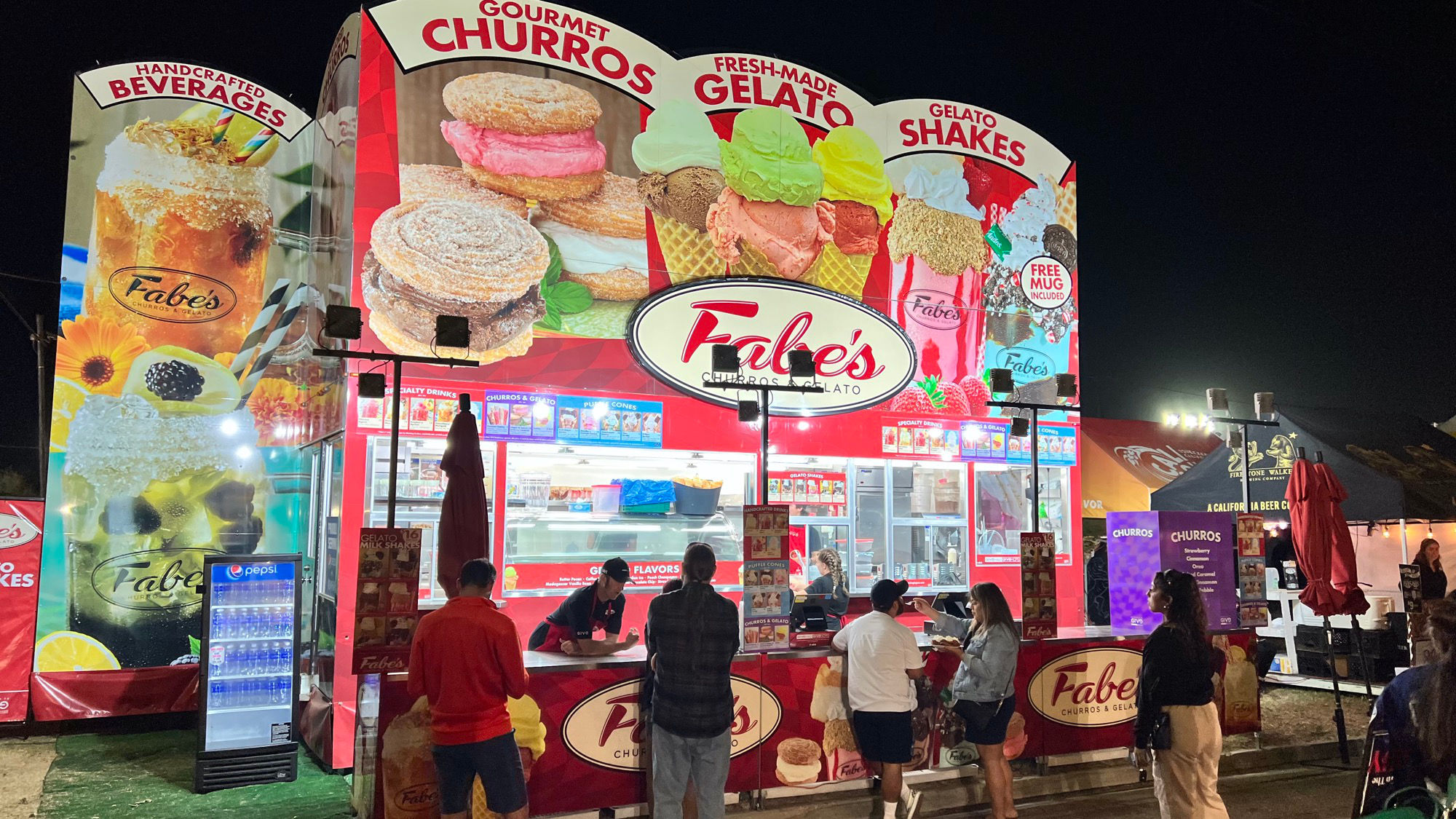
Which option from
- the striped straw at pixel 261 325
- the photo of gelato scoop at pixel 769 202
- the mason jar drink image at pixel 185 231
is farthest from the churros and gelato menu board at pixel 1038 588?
the mason jar drink image at pixel 185 231

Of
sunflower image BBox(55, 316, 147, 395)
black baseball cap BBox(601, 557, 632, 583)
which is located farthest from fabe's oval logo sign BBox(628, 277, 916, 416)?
sunflower image BBox(55, 316, 147, 395)

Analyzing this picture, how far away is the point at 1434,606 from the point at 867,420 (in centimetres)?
716

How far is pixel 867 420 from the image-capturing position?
34.3 feet

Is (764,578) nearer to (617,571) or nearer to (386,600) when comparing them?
(617,571)

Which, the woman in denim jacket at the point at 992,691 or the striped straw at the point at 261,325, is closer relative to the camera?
the woman in denim jacket at the point at 992,691

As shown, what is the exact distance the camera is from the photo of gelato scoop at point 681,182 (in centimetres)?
944

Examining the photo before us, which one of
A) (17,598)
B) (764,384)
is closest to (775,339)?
(764,384)

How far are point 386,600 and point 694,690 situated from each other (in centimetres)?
194

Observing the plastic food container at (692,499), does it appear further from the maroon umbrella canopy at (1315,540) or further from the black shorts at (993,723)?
the maroon umbrella canopy at (1315,540)

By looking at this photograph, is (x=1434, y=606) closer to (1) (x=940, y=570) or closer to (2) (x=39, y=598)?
(1) (x=940, y=570)

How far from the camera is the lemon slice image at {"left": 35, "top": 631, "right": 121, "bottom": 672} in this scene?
8.79 meters

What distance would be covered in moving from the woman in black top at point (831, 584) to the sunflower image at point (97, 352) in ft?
22.6

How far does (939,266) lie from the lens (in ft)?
35.4

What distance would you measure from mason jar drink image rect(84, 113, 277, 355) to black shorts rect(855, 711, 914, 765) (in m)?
7.47
